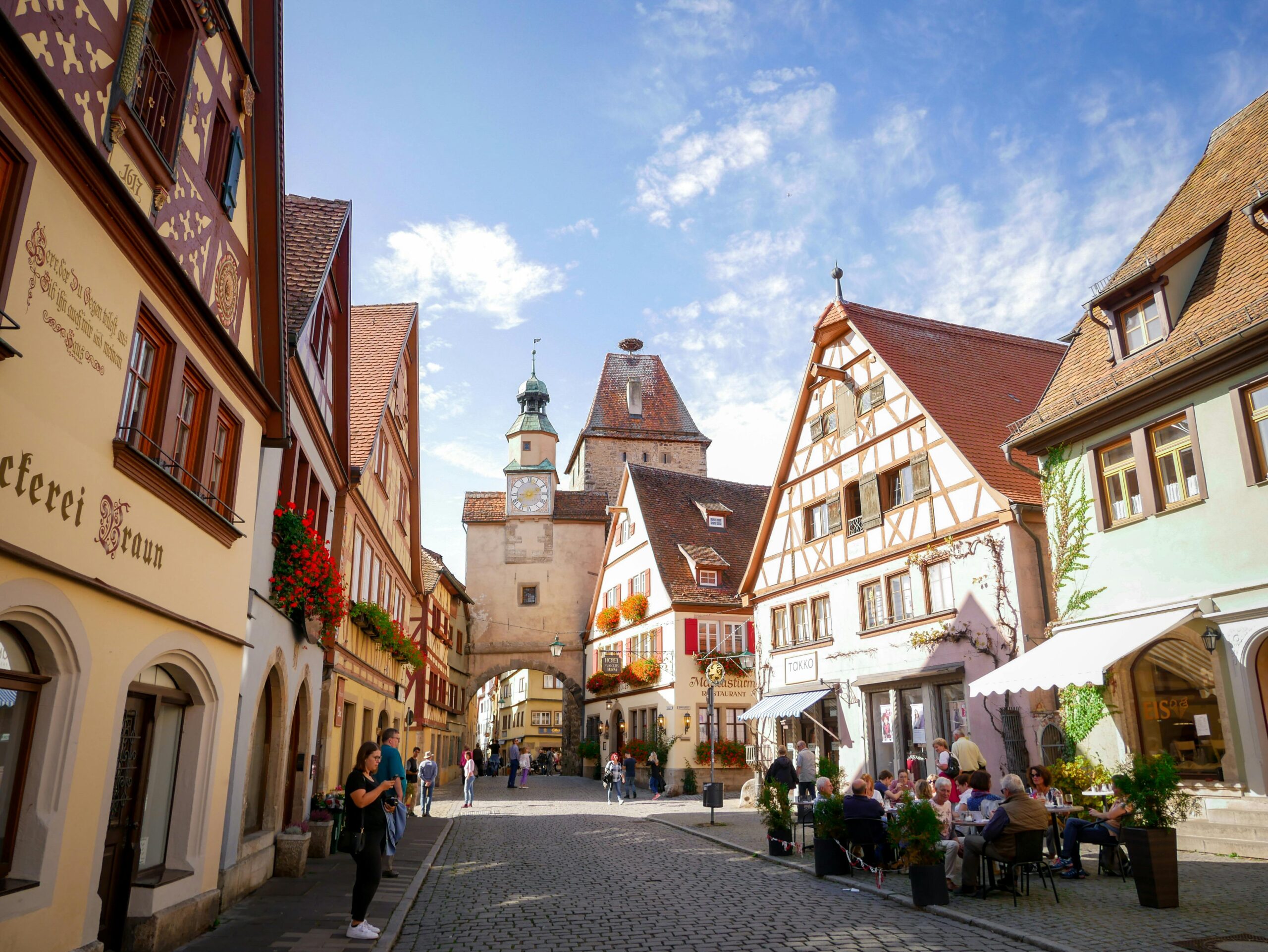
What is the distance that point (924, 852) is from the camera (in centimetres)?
909

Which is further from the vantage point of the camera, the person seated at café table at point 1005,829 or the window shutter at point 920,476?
the window shutter at point 920,476

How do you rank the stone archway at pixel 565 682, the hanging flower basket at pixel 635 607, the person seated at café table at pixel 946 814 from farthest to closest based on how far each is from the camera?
the stone archway at pixel 565 682
the hanging flower basket at pixel 635 607
the person seated at café table at pixel 946 814

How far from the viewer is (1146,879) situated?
A: 8.43 metres

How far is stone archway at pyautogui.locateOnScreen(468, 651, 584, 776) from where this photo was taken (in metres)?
43.3

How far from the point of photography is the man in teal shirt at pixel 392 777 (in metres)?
8.37

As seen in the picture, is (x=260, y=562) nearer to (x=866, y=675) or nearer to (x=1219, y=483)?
(x=1219, y=483)

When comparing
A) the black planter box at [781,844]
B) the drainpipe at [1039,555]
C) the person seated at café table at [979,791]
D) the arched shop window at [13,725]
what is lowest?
the black planter box at [781,844]

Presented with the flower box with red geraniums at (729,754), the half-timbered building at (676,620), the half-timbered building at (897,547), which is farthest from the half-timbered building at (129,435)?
the flower box with red geraniums at (729,754)

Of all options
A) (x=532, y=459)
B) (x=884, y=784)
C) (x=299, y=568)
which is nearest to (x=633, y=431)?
(x=532, y=459)

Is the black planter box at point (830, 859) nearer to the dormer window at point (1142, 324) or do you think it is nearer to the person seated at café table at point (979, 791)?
the person seated at café table at point (979, 791)

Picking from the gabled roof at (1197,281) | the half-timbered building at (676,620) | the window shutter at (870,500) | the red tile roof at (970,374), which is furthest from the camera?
the half-timbered building at (676,620)

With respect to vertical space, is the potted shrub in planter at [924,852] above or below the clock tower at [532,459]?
below

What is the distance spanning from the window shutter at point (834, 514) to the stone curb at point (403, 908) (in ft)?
39.9

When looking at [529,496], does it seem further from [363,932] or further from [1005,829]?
[363,932]
